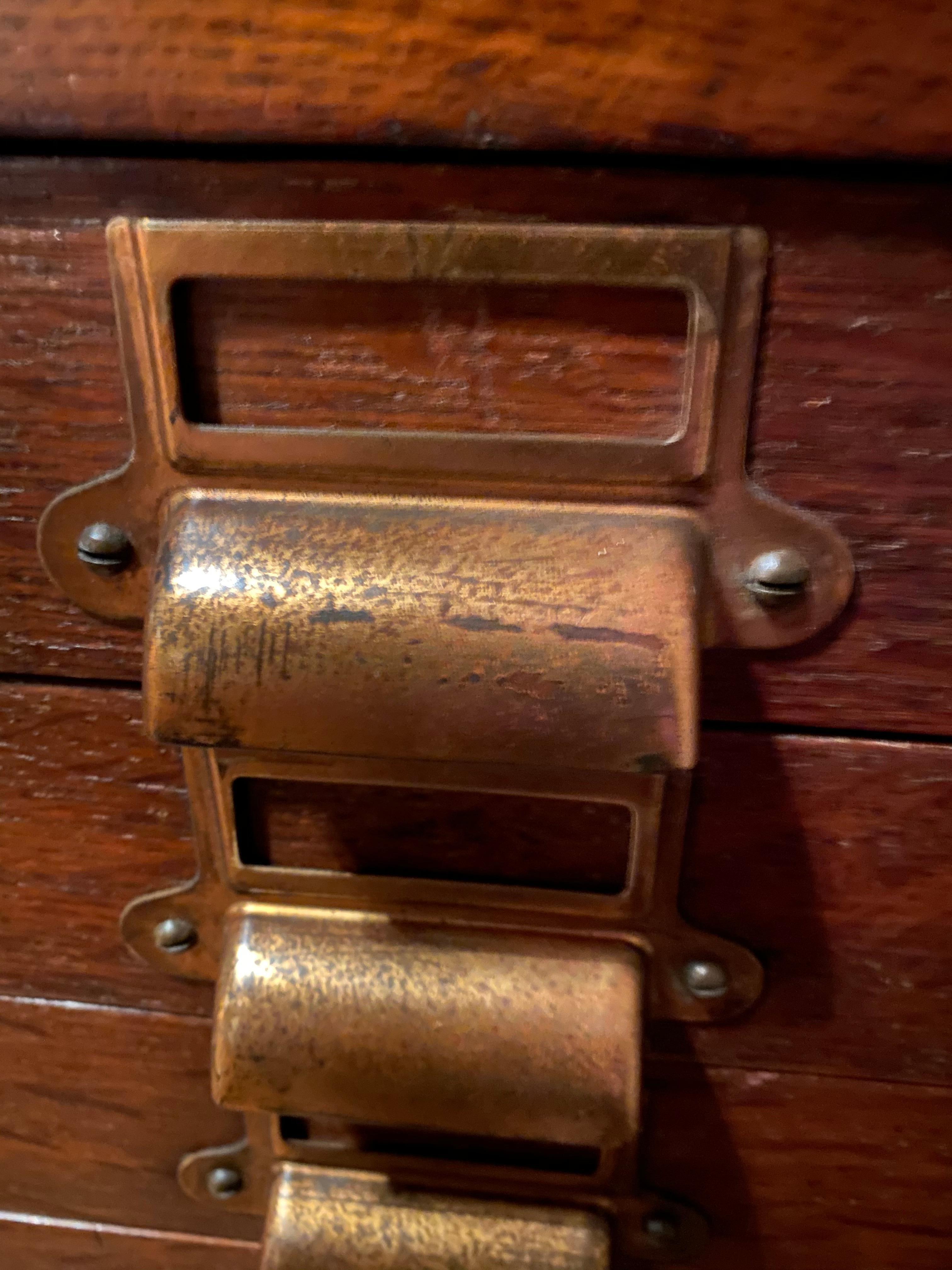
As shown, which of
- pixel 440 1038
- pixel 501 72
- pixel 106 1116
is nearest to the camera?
pixel 501 72

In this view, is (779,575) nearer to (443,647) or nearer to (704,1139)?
(443,647)

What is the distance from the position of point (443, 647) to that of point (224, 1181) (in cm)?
34

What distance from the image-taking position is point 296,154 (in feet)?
0.83

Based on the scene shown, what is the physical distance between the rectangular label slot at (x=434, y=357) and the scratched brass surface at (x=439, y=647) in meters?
0.04

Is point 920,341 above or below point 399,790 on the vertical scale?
above

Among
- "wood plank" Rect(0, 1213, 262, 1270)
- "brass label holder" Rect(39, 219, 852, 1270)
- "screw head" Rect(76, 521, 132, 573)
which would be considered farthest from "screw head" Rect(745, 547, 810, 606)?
"wood plank" Rect(0, 1213, 262, 1270)

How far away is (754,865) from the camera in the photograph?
336mm

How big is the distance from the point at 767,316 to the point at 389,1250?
0.42m

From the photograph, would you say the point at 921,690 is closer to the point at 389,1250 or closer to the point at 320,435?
the point at 320,435

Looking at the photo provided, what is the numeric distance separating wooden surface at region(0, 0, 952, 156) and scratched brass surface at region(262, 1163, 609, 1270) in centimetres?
44

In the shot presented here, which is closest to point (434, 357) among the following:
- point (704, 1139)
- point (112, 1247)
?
point (704, 1139)

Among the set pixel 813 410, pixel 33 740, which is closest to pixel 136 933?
pixel 33 740

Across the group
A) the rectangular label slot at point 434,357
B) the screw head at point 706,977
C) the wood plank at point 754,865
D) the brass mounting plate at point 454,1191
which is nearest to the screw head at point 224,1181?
the brass mounting plate at point 454,1191

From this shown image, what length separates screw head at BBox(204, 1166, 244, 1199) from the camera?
0.44 metres
